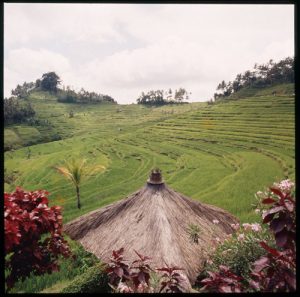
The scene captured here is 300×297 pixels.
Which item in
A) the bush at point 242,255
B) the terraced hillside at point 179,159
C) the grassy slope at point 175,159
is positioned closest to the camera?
the bush at point 242,255

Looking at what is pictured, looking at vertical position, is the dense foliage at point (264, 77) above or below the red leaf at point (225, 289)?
above

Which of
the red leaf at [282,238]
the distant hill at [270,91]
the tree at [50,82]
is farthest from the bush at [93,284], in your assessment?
the tree at [50,82]

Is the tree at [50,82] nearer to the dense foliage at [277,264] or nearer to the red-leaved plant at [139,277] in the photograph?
the red-leaved plant at [139,277]

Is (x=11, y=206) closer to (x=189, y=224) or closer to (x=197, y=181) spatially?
(x=189, y=224)

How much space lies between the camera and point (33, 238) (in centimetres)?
358

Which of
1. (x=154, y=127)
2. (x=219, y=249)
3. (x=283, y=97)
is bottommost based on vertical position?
(x=219, y=249)

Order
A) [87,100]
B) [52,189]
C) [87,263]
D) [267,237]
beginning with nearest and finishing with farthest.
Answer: [267,237]
[87,263]
[52,189]
[87,100]

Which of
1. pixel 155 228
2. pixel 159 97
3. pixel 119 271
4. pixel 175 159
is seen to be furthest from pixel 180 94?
pixel 119 271

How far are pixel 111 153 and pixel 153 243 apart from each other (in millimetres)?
9531

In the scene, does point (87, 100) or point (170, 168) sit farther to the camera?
point (87, 100)

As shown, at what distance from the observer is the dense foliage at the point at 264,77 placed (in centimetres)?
3023

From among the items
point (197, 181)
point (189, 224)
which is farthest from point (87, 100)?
point (189, 224)

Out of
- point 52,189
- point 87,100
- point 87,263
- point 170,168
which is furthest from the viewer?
point 87,100

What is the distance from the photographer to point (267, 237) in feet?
13.8
